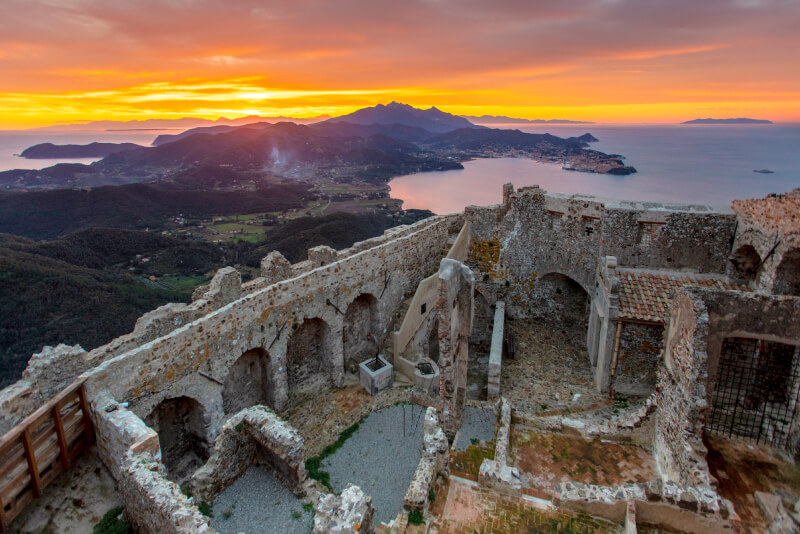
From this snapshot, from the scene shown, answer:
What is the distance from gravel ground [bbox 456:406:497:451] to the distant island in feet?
604

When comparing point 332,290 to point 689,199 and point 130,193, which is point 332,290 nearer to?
point 689,199

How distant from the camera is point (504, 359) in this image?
563 inches

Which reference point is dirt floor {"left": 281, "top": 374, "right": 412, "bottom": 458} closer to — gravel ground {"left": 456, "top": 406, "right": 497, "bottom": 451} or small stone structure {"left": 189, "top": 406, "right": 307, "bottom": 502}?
gravel ground {"left": 456, "top": 406, "right": 497, "bottom": 451}

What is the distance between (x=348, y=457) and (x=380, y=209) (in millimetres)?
53788

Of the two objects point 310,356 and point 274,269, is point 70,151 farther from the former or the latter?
point 310,356

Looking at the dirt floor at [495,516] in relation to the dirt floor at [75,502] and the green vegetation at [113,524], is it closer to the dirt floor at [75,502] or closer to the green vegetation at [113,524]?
the green vegetation at [113,524]

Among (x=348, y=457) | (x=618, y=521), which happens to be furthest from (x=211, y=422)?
(x=618, y=521)

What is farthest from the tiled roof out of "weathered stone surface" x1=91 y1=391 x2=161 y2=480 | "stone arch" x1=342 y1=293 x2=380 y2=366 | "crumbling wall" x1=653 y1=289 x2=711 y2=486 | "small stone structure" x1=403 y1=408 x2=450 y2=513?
"weathered stone surface" x1=91 y1=391 x2=161 y2=480

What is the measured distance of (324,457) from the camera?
9844mm

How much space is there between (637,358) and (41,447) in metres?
12.8

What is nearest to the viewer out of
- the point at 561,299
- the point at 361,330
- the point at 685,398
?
the point at 685,398

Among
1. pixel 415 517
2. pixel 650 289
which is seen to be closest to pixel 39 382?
pixel 415 517

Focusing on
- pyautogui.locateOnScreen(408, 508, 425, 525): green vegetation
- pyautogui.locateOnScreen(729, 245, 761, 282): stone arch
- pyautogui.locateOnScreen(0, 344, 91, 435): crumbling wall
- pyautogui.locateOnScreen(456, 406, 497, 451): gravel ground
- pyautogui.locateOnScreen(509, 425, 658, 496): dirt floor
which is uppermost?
pyautogui.locateOnScreen(729, 245, 761, 282): stone arch

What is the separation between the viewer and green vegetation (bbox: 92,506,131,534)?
22.2ft
